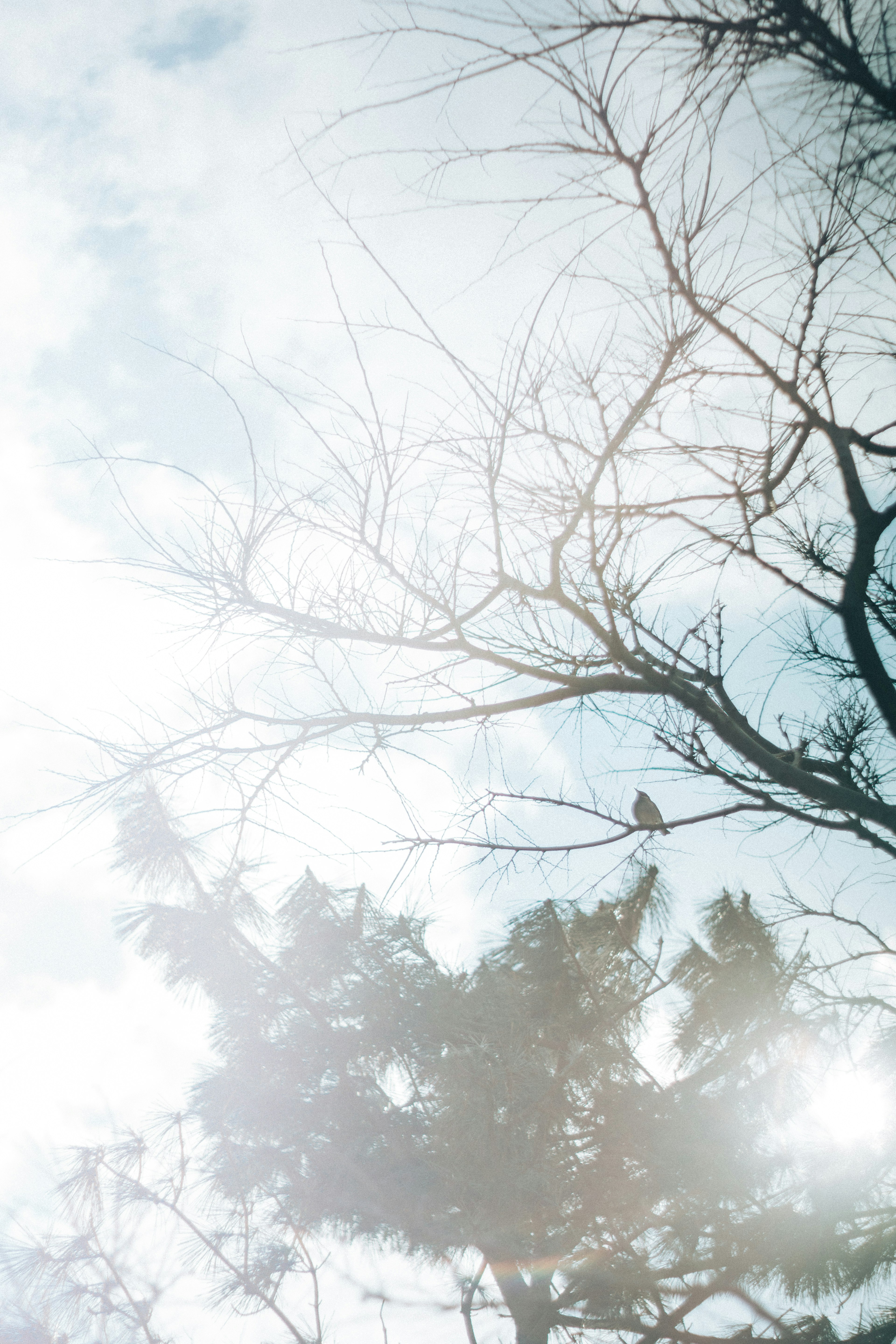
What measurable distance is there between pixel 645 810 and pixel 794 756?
34cm

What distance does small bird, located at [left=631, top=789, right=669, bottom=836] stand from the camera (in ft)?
4.65

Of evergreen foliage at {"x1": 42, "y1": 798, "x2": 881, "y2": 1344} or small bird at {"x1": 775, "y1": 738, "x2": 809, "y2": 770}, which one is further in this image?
evergreen foliage at {"x1": 42, "y1": 798, "x2": 881, "y2": 1344}

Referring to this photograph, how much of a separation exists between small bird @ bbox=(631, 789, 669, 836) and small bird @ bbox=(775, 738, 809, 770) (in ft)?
0.93

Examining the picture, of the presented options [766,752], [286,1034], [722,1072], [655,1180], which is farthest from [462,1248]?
[766,752]

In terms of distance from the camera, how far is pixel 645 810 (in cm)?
145

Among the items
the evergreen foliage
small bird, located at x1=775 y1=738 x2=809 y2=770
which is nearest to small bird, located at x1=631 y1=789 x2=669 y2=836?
small bird, located at x1=775 y1=738 x2=809 y2=770

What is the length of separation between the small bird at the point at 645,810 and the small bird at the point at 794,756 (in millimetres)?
283

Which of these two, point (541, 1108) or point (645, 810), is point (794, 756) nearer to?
point (645, 810)

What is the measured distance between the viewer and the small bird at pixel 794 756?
131cm

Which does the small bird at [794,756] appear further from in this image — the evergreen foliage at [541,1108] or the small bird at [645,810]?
the evergreen foliage at [541,1108]

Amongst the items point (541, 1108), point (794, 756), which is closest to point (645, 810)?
point (794, 756)

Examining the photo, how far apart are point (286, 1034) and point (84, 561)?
7.07ft

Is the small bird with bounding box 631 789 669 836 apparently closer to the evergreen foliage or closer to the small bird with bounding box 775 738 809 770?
the small bird with bounding box 775 738 809 770

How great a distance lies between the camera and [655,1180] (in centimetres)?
227
